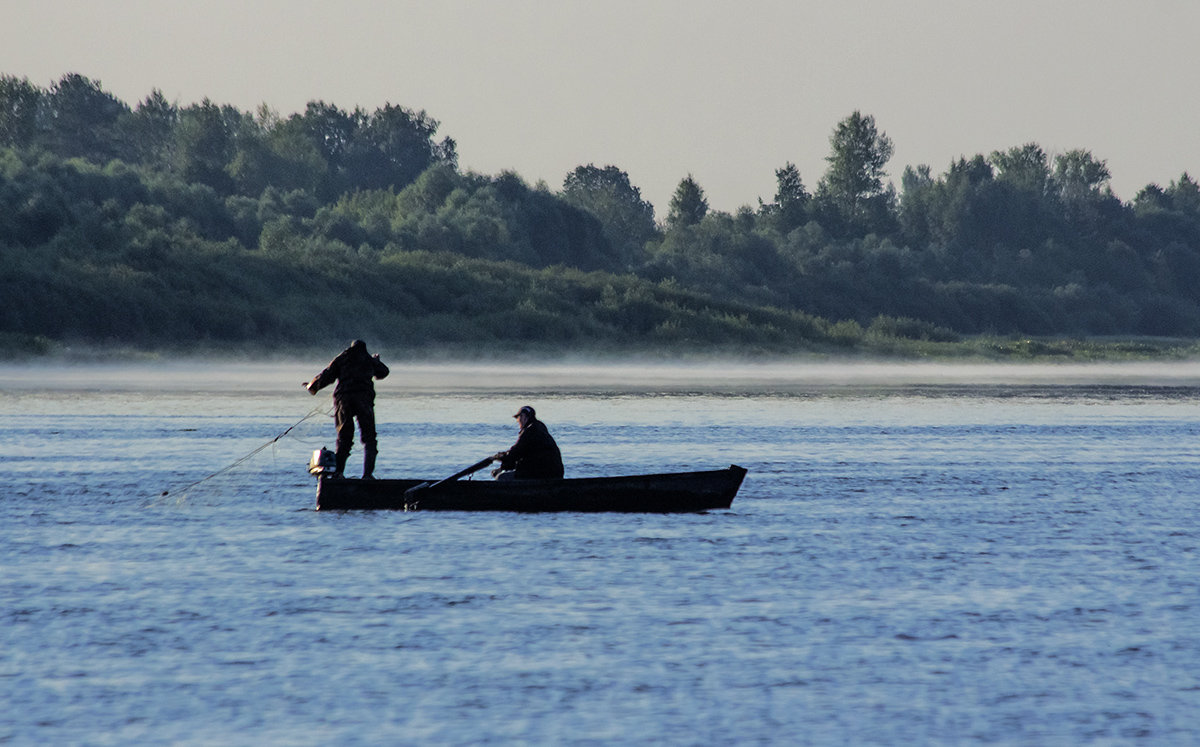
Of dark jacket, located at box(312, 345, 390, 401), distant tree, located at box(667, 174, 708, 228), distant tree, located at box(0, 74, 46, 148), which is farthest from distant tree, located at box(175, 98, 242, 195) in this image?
dark jacket, located at box(312, 345, 390, 401)

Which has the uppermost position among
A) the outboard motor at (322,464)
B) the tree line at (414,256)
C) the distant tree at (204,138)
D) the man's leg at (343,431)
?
the distant tree at (204,138)

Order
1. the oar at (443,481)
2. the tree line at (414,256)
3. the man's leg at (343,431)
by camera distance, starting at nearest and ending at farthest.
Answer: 1. the oar at (443,481)
2. the man's leg at (343,431)
3. the tree line at (414,256)

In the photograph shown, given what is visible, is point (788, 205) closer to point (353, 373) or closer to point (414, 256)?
point (414, 256)

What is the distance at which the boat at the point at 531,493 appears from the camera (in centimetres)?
2412

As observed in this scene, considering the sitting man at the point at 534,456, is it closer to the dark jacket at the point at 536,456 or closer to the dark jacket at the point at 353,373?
the dark jacket at the point at 536,456

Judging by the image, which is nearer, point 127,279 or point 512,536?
point 512,536

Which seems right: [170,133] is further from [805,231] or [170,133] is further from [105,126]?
[805,231]

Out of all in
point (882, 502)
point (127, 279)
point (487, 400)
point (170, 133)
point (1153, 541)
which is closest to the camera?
point (1153, 541)

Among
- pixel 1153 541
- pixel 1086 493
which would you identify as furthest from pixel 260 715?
pixel 1086 493

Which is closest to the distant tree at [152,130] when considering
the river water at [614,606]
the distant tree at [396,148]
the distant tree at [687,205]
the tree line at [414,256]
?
the tree line at [414,256]

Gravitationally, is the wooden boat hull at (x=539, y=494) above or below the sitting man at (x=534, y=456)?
below

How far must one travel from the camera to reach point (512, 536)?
22438 millimetres

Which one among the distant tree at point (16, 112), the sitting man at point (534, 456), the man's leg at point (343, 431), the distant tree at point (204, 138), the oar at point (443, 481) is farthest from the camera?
the distant tree at point (204, 138)

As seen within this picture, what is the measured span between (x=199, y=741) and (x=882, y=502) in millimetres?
17003
